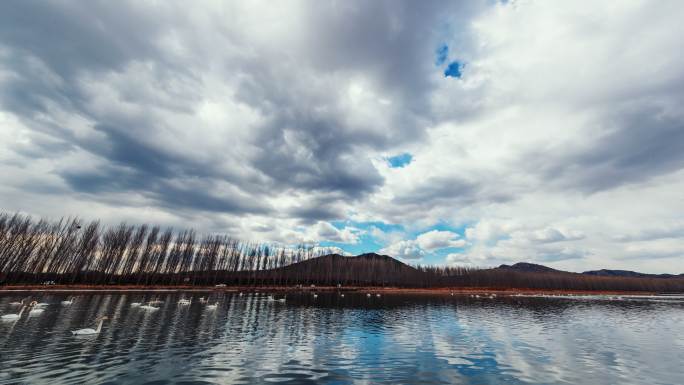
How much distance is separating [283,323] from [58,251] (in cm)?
9557

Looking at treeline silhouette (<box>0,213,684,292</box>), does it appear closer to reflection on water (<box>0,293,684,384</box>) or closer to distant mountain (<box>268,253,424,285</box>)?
distant mountain (<box>268,253,424,285</box>)

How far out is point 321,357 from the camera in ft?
63.0

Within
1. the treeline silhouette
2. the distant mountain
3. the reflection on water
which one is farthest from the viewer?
the distant mountain

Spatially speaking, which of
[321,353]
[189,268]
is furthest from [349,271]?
[321,353]

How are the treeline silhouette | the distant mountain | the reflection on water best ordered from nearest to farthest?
the reflection on water < the treeline silhouette < the distant mountain

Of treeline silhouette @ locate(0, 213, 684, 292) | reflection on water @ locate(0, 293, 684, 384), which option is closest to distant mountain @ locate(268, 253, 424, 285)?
treeline silhouette @ locate(0, 213, 684, 292)

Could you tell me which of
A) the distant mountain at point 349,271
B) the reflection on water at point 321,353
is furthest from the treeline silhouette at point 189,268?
the reflection on water at point 321,353

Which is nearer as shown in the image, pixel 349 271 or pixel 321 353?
pixel 321 353

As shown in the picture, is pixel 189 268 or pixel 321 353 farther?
pixel 189 268

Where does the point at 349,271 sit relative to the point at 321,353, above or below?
above

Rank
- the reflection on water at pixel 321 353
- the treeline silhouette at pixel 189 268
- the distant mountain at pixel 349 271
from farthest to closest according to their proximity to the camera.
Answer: the distant mountain at pixel 349 271
the treeline silhouette at pixel 189 268
the reflection on water at pixel 321 353

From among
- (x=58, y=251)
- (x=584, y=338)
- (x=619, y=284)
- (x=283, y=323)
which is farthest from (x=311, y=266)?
(x=619, y=284)

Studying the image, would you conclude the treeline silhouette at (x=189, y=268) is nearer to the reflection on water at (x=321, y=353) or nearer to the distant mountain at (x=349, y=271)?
the distant mountain at (x=349, y=271)

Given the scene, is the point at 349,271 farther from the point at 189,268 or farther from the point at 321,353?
the point at 321,353
